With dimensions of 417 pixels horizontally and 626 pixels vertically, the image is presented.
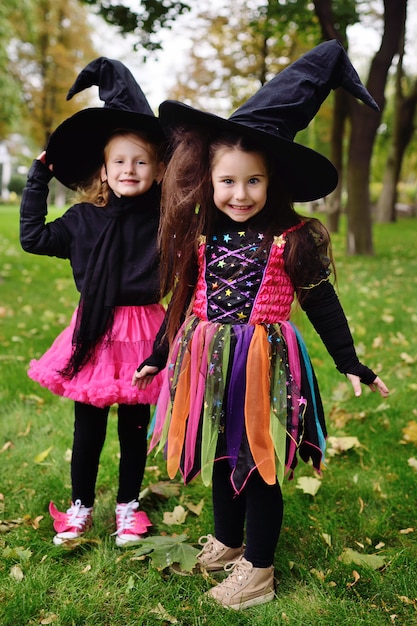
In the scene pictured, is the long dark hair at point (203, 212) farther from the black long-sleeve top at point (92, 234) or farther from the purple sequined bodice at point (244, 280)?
the black long-sleeve top at point (92, 234)

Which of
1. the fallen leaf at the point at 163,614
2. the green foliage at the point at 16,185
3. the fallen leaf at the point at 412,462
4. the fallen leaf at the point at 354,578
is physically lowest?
the fallen leaf at the point at 163,614

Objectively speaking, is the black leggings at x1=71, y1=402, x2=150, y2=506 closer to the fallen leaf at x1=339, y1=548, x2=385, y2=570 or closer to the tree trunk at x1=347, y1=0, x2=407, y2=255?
the fallen leaf at x1=339, y1=548, x2=385, y2=570

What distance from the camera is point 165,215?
2.28m

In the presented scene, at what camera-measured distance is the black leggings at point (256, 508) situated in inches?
88.3

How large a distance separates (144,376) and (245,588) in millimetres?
862

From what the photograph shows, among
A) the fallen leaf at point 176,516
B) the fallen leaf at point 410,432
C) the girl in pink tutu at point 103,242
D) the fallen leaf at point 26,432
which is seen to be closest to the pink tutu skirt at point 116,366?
the girl in pink tutu at point 103,242

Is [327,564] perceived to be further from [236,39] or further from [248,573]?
[236,39]

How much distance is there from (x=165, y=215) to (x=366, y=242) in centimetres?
955

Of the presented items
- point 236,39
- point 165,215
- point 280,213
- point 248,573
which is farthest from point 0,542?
point 236,39

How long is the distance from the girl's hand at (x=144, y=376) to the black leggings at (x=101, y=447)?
23cm

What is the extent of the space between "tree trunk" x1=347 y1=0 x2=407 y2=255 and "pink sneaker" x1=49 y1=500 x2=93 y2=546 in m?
8.96

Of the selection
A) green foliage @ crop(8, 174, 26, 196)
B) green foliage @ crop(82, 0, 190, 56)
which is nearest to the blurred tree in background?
green foliage @ crop(82, 0, 190, 56)

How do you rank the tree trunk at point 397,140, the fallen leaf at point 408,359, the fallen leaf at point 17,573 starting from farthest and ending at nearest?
the tree trunk at point 397,140, the fallen leaf at point 408,359, the fallen leaf at point 17,573

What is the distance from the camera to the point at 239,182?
2115mm
